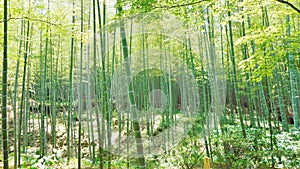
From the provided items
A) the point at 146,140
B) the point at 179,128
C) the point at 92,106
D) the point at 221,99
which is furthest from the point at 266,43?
the point at 92,106

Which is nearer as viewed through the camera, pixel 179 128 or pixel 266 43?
pixel 179 128

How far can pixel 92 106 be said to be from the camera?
115 inches

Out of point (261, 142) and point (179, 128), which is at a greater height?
point (179, 128)

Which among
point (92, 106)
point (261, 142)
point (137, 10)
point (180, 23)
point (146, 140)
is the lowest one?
point (261, 142)

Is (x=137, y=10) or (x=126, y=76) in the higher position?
(x=137, y=10)

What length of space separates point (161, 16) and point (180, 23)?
0.71 ft

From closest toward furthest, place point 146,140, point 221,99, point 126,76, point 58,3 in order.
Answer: point 126,76, point 146,140, point 221,99, point 58,3

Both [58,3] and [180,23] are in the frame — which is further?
[58,3]

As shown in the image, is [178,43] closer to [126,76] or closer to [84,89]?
[126,76]

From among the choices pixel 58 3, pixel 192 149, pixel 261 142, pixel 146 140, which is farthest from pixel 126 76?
pixel 58 3

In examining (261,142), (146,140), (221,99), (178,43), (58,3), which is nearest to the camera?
(178,43)

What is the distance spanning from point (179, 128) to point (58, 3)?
4659mm

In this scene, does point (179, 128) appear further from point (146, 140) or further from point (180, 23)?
point (180, 23)

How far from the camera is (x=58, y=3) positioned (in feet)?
19.7
